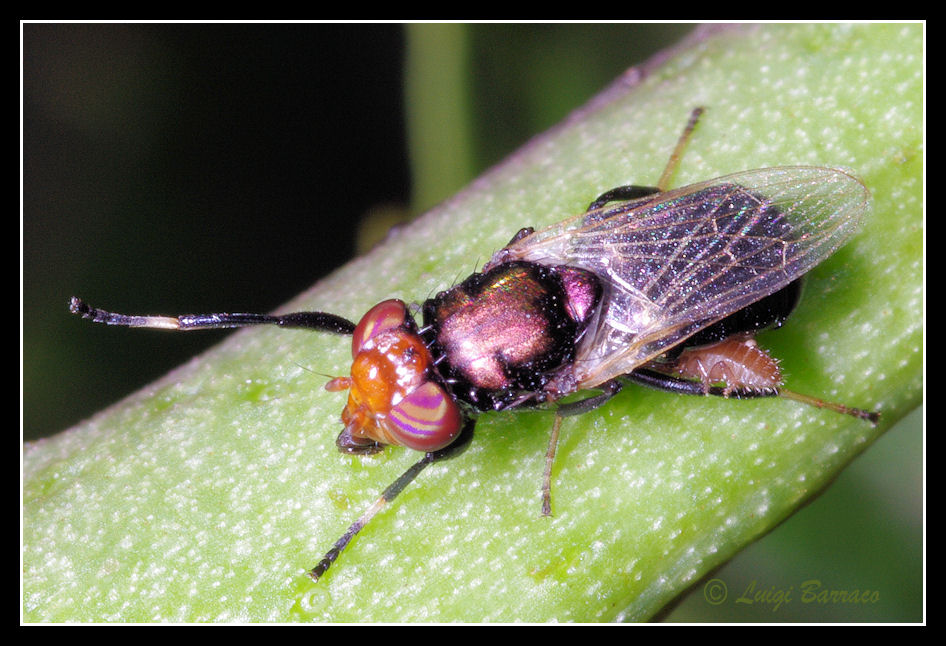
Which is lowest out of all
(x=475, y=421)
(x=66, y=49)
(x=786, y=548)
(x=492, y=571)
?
(x=786, y=548)

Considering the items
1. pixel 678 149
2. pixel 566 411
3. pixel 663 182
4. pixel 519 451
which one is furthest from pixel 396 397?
pixel 678 149

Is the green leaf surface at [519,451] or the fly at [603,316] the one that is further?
the fly at [603,316]

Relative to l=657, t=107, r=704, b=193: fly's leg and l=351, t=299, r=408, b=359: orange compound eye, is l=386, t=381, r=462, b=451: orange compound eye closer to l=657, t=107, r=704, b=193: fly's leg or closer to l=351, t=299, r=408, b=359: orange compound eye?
l=351, t=299, r=408, b=359: orange compound eye

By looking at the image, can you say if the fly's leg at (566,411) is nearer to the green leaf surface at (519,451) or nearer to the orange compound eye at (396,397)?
the green leaf surface at (519,451)

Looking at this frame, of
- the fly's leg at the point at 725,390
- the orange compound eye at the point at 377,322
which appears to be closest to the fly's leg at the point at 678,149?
the fly's leg at the point at 725,390

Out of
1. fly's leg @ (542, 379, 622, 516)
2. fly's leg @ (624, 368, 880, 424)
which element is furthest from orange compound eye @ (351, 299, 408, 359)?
fly's leg @ (624, 368, 880, 424)
